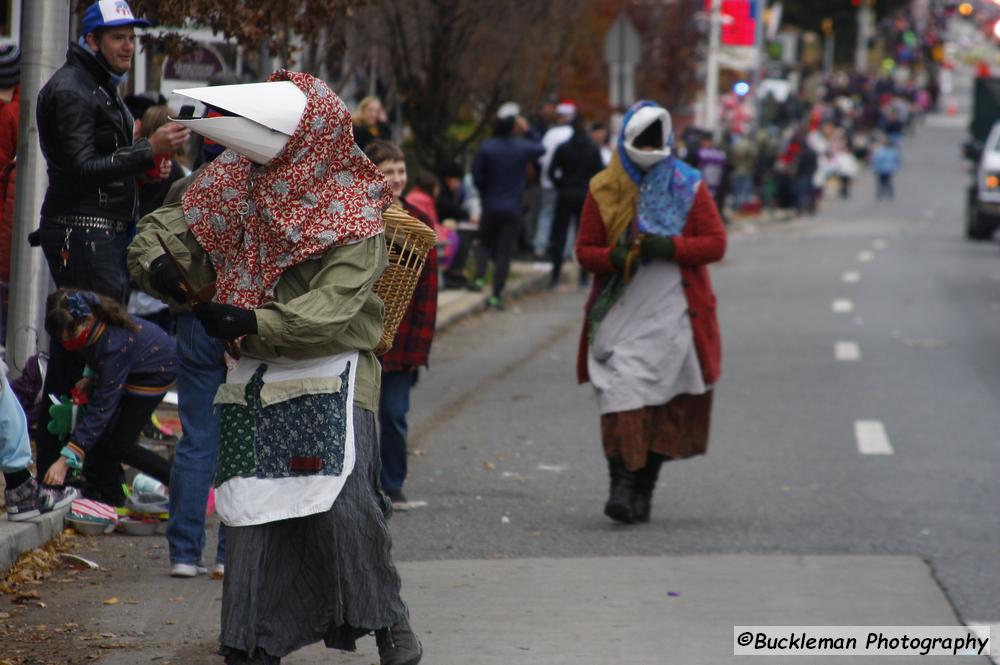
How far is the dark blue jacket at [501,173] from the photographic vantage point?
18.2 meters

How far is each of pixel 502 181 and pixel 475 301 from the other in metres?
1.25

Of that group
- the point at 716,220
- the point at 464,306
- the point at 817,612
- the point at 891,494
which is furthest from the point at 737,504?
the point at 464,306

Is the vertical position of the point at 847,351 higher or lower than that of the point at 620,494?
lower

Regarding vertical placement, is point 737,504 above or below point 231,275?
below

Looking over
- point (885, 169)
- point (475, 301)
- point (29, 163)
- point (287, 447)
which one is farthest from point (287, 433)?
point (885, 169)

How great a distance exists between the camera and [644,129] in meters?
8.29

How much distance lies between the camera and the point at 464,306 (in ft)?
58.9

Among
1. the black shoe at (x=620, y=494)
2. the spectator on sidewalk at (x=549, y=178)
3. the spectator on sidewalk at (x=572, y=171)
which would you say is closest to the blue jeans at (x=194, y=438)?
the black shoe at (x=620, y=494)

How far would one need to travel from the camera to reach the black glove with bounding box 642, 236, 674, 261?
27.2ft

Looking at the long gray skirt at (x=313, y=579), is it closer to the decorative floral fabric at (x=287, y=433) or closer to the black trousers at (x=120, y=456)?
the decorative floral fabric at (x=287, y=433)

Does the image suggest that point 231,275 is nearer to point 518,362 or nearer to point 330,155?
point 330,155

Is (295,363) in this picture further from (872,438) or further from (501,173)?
(501,173)

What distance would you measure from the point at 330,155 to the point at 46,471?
3238 millimetres

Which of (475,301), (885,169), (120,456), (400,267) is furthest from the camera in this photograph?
(885,169)
